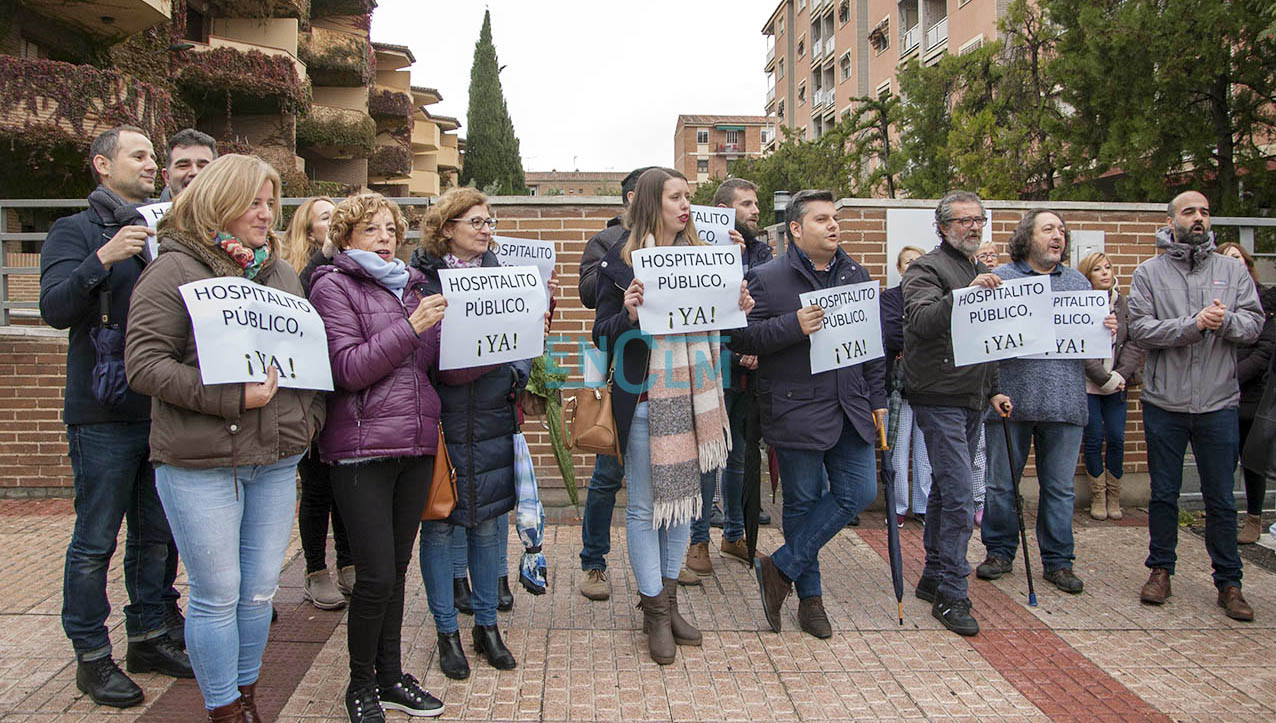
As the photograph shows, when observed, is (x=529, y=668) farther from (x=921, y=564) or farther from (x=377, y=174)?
(x=377, y=174)

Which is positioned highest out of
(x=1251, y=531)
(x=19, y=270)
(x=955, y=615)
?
(x=19, y=270)

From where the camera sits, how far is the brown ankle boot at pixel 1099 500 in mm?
7289

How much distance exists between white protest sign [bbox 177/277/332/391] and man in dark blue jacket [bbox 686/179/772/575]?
2742mm

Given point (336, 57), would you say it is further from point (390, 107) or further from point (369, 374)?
point (369, 374)

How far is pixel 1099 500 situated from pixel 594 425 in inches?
193

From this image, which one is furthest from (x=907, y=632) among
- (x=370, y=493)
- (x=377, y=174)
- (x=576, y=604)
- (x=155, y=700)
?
(x=377, y=174)

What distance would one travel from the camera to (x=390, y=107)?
40812 mm

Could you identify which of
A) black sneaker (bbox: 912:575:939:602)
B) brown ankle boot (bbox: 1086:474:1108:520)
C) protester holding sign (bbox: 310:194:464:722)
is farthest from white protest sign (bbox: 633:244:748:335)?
brown ankle boot (bbox: 1086:474:1108:520)

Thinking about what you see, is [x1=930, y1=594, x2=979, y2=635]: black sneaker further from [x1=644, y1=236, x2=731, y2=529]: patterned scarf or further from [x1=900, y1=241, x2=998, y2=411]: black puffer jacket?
[x1=644, y1=236, x2=731, y2=529]: patterned scarf

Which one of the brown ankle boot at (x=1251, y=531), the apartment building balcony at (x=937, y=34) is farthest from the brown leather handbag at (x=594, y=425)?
the apartment building balcony at (x=937, y=34)

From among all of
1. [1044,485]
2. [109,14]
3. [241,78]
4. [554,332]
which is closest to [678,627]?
[1044,485]

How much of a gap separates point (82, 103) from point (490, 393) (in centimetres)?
1726

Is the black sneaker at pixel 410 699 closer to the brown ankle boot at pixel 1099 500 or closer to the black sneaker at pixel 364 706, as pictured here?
the black sneaker at pixel 364 706

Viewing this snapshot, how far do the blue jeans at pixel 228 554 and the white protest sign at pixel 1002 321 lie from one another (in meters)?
3.35
